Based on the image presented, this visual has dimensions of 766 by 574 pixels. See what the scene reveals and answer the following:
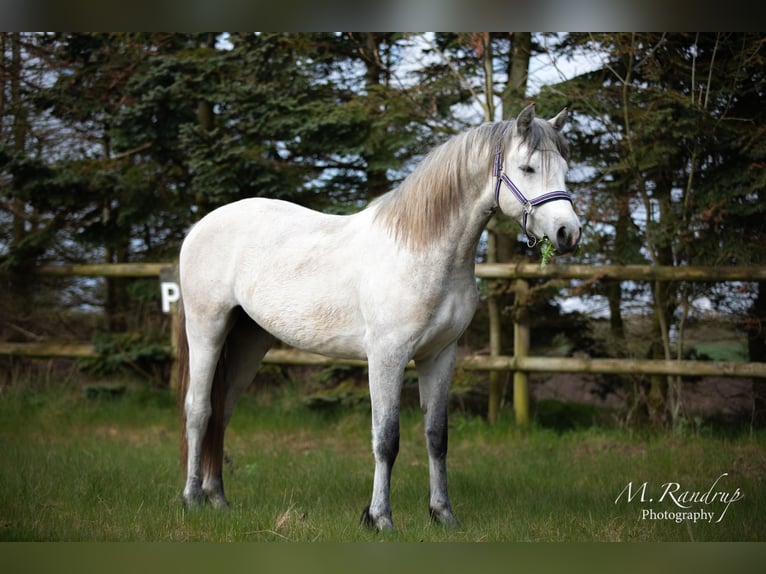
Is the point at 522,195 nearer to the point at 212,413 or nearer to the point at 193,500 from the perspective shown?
the point at 212,413

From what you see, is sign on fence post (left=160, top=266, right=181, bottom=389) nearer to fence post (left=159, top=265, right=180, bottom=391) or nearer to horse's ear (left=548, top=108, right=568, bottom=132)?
fence post (left=159, top=265, right=180, bottom=391)

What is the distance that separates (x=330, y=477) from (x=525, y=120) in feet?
9.35

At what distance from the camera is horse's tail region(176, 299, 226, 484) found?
430cm

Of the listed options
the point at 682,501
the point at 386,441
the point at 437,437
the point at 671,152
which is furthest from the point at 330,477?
the point at 671,152

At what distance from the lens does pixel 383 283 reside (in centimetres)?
Answer: 354

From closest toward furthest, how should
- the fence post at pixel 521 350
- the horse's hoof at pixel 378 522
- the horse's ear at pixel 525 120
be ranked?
the horse's ear at pixel 525 120 < the horse's hoof at pixel 378 522 < the fence post at pixel 521 350

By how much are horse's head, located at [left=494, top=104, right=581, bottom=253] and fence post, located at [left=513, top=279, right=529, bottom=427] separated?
283 centimetres

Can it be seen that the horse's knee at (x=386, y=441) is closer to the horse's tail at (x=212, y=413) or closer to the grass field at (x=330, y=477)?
the grass field at (x=330, y=477)

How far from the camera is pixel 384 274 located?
3.55 meters

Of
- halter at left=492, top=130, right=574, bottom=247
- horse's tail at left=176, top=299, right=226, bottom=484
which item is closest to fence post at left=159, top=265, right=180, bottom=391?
horse's tail at left=176, top=299, right=226, bottom=484

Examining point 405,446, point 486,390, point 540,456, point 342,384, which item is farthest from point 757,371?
point 342,384

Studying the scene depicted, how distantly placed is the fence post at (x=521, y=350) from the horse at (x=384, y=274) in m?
2.55

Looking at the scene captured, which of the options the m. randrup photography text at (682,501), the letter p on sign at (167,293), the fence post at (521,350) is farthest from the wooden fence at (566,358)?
the m. randrup photography text at (682,501)

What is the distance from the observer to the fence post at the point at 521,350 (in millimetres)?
6184
